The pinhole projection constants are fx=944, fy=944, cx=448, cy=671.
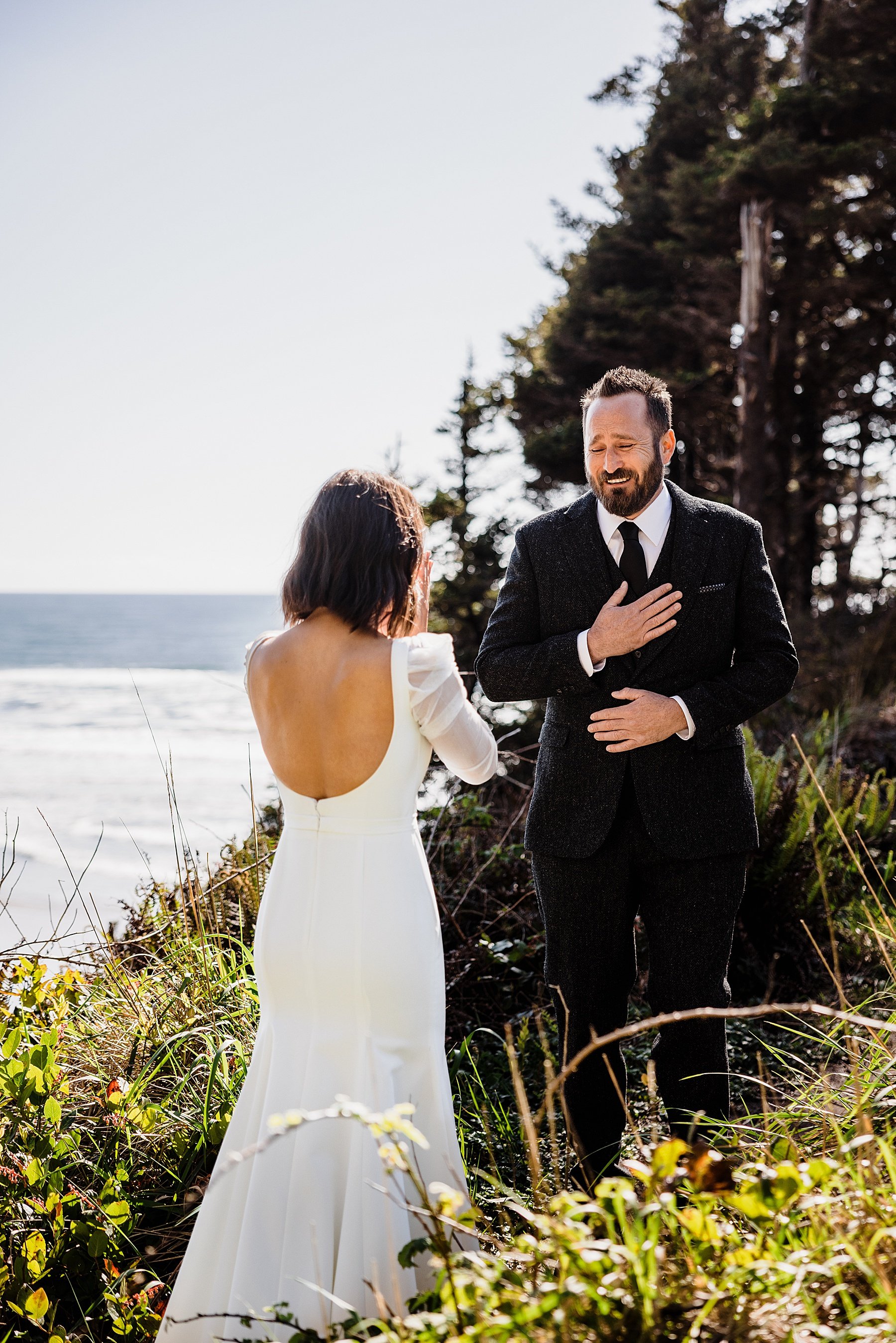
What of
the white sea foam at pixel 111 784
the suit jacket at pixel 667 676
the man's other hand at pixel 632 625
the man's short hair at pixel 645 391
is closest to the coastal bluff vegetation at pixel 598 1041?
the suit jacket at pixel 667 676

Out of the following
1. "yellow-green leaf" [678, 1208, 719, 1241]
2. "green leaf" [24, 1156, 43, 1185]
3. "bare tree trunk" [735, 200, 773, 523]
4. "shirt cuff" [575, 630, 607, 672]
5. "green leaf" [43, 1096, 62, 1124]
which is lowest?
"green leaf" [24, 1156, 43, 1185]

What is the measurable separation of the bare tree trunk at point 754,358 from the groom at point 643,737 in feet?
27.5

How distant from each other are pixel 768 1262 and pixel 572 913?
52.8 inches

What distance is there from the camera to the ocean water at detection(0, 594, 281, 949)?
6.80 m

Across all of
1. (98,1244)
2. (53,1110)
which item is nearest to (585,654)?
(53,1110)

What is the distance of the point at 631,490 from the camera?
258 centimetres

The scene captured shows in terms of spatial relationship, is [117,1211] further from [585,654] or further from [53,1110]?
[585,654]

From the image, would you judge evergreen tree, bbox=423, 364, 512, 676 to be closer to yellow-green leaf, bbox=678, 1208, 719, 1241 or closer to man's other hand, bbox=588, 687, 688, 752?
man's other hand, bbox=588, 687, 688, 752

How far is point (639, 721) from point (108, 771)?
15175 mm

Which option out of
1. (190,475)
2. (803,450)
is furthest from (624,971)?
(190,475)

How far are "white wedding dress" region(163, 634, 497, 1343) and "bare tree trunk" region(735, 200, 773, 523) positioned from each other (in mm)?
9306

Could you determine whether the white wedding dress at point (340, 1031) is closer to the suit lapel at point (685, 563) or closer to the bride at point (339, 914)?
the bride at point (339, 914)

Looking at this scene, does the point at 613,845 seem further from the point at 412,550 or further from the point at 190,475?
the point at 190,475

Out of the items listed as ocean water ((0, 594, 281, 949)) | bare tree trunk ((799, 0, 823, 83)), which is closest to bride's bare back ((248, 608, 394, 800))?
ocean water ((0, 594, 281, 949))
